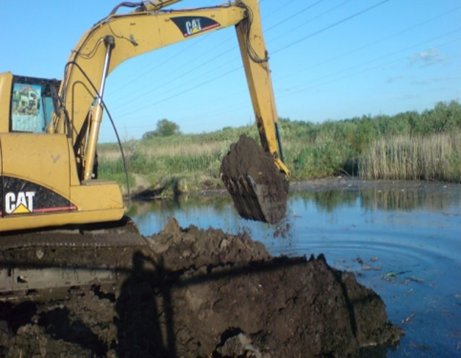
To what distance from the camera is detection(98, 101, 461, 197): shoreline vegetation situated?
19.7 meters

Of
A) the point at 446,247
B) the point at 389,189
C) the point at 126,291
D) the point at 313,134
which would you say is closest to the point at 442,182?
the point at 389,189

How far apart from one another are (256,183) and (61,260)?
2.99 meters

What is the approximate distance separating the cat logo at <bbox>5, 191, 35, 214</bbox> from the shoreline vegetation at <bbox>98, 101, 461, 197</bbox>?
1554 cm

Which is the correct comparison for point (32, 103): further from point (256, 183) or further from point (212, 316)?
point (212, 316)

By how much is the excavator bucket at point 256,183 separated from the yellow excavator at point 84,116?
1.4 inches

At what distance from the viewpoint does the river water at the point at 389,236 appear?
6634 millimetres

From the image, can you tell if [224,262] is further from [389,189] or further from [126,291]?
[389,189]

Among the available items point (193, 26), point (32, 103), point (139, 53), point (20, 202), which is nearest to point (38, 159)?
point (20, 202)

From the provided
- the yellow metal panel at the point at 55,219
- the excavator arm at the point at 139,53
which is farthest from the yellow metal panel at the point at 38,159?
the excavator arm at the point at 139,53

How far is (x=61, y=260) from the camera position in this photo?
268 inches

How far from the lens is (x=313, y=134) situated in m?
31.1

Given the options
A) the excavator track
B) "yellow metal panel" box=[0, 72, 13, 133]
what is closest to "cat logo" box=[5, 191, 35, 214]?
the excavator track

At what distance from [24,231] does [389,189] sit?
1364 centimetres

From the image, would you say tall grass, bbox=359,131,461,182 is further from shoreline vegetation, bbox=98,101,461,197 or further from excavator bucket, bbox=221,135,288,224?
excavator bucket, bbox=221,135,288,224
